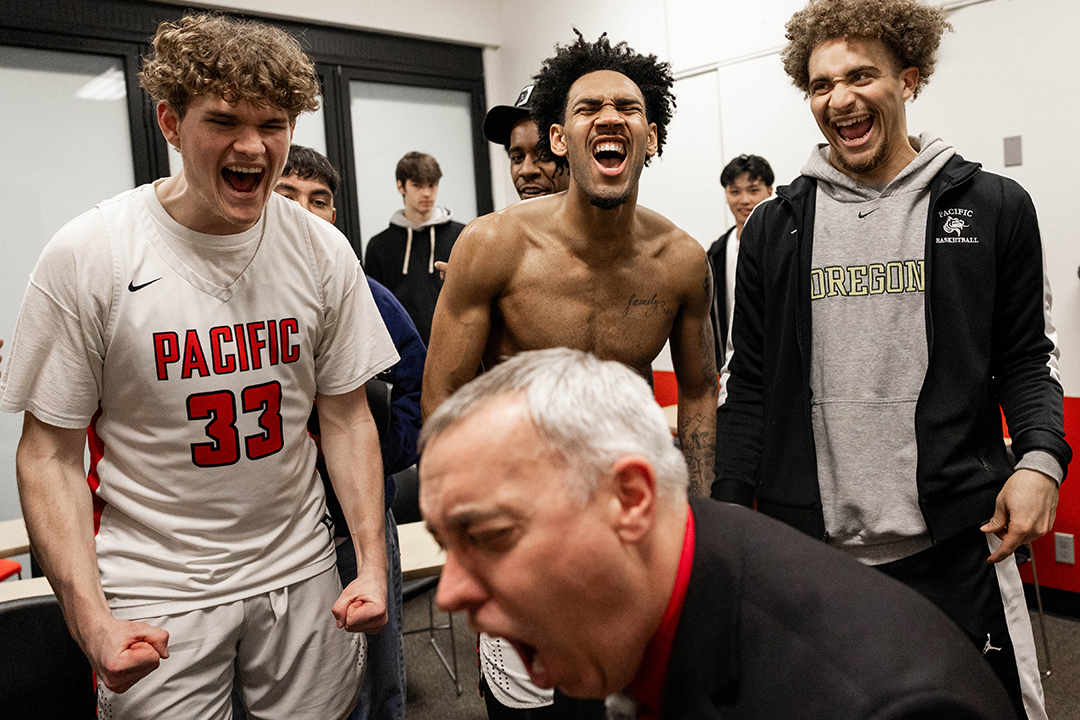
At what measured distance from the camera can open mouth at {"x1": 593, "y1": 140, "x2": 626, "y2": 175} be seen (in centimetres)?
183

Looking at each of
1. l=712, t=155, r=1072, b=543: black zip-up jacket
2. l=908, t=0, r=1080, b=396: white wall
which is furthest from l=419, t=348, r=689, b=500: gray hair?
l=908, t=0, r=1080, b=396: white wall

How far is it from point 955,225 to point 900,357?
27cm

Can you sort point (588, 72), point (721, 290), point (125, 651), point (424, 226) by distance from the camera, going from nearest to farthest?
point (125, 651)
point (588, 72)
point (721, 290)
point (424, 226)

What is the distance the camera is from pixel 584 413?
762 mm

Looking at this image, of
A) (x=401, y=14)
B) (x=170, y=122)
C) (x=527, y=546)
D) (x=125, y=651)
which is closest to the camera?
(x=527, y=546)

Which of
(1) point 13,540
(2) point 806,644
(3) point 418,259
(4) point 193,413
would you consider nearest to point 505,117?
(4) point 193,413

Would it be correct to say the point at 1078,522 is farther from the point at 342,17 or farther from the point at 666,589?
the point at 342,17

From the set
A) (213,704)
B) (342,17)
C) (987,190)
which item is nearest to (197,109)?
(213,704)

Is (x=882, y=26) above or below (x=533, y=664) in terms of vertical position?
above

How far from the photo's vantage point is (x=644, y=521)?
754 mm

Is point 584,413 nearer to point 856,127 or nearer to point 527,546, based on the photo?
point 527,546

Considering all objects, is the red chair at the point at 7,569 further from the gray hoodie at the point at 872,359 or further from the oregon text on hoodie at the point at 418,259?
the gray hoodie at the point at 872,359

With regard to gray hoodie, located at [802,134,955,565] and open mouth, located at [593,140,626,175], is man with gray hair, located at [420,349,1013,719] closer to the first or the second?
gray hoodie, located at [802,134,955,565]

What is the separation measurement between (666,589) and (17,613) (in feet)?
5.09
